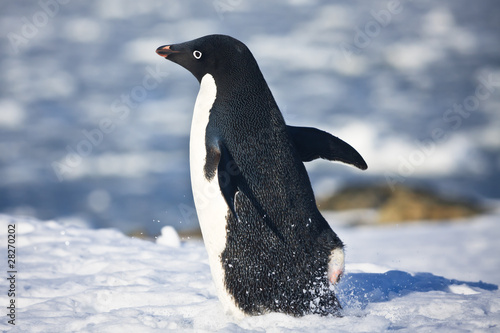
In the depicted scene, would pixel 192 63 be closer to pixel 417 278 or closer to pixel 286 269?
pixel 286 269

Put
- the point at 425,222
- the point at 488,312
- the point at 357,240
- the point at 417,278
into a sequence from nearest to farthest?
the point at 488,312, the point at 417,278, the point at 357,240, the point at 425,222

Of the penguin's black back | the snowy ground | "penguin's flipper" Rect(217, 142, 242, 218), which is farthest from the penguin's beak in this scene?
the snowy ground

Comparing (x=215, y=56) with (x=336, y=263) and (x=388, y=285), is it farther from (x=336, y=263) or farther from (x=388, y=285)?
(x=388, y=285)

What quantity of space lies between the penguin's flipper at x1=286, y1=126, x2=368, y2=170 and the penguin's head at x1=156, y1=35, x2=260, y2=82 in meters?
0.49

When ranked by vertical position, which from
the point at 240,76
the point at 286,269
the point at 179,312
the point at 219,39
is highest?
the point at 219,39

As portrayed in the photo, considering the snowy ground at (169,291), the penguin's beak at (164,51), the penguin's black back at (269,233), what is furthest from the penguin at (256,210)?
the penguin's beak at (164,51)

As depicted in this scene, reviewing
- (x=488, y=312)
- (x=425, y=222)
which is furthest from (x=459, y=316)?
(x=425, y=222)

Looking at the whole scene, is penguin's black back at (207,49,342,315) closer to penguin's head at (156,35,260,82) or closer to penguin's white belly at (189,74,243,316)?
penguin's white belly at (189,74,243,316)

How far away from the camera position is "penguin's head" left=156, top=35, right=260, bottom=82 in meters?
2.86

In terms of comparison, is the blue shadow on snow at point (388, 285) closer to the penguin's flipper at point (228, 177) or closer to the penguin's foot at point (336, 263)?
the penguin's foot at point (336, 263)

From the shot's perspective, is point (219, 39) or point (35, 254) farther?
point (35, 254)

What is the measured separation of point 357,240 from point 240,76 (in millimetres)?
5023

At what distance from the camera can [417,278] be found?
3.89m

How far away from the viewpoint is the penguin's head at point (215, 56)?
2.86 meters
